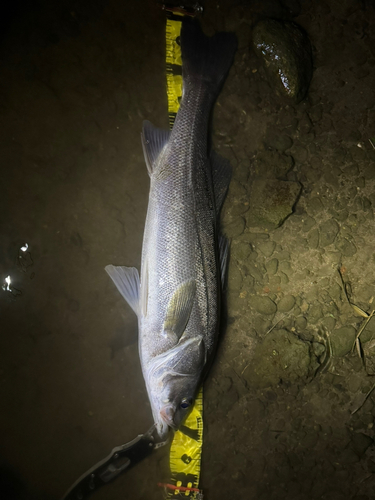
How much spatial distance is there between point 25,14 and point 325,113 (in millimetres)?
2828

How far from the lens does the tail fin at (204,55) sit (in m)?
2.91

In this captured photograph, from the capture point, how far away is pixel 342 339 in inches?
123

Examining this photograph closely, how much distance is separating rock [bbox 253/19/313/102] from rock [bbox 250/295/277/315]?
1.89m

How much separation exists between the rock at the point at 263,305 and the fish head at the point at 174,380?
77 cm

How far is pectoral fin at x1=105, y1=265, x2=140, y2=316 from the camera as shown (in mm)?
2830

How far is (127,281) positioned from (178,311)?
57 centimetres

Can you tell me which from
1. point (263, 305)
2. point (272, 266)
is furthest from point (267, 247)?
point (263, 305)

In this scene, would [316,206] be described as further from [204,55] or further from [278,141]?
[204,55]

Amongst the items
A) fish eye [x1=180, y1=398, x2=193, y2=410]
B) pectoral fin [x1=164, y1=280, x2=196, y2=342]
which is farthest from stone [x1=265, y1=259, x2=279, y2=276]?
fish eye [x1=180, y1=398, x2=193, y2=410]

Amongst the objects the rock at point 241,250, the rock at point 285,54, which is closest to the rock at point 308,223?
the rock at point 241,250

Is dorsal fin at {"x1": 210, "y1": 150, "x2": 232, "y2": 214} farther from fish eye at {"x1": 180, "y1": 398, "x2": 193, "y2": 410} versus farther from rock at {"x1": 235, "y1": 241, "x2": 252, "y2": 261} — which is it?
fish eye at {"x1": 180, "y1": 398, "x2": 193, "y2": 410}

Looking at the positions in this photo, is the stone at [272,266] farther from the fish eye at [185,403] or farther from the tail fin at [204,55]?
the tail fin at [204,55]

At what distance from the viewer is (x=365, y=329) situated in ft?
10.3

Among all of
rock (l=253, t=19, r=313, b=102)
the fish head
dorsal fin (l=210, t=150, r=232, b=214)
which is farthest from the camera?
rock (l=253, t=19, r=313, b=102)
